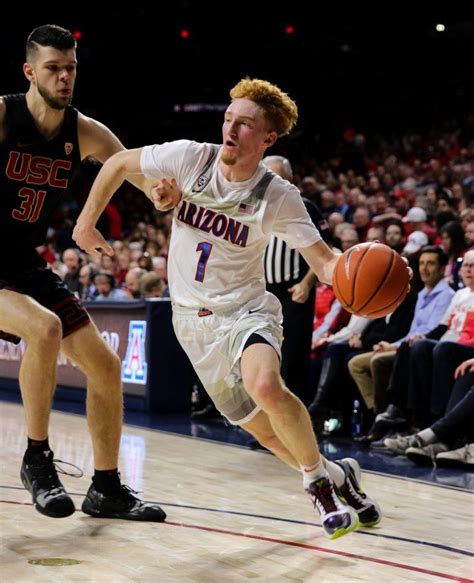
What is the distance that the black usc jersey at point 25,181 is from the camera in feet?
15.0

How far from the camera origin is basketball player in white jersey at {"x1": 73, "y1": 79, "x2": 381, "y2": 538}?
14.1 feet

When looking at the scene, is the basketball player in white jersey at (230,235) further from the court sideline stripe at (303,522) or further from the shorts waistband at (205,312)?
the court sideline stripe at (303,522)

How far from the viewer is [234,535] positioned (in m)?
4.32

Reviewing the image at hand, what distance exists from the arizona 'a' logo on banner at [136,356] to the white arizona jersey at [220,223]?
545cm

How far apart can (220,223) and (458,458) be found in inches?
122

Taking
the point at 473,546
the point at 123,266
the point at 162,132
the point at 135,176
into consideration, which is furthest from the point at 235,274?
the point at 162,132

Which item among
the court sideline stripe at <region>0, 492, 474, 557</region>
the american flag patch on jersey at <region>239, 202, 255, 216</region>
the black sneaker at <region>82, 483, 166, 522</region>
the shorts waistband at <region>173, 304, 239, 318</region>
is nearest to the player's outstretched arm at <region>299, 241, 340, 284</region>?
the american flag patch on jersey at <region>239, 202, 255, 216</region>

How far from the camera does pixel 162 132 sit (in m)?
26.1

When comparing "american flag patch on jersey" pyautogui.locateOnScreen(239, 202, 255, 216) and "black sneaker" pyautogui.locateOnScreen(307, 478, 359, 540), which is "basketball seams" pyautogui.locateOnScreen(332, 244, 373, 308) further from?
"black sneaker" pyautogui.locateOnScreen(307, 478, 359, 540)

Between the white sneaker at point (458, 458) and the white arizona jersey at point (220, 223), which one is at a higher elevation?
the white arizona jersey at point (220, 223)

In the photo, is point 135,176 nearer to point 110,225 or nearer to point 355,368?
point 355,368

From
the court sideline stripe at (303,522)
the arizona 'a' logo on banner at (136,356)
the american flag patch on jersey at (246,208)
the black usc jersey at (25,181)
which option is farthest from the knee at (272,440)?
the arizona 'a' logo on banner at (136,356)

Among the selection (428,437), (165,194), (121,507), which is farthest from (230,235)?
(428,437)

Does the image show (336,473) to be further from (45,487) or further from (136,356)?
(136,356)
